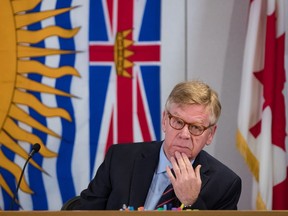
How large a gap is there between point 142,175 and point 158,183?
0.08 m

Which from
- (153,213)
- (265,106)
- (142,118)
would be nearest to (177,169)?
(153,213)

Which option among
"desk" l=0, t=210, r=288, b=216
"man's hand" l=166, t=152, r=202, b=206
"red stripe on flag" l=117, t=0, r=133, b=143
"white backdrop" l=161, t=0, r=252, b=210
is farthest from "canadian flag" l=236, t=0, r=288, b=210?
"desk" l=0, t=210, r=288, b=216

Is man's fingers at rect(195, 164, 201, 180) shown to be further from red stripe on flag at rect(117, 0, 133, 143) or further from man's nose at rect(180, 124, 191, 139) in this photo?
red stripe on flag at rect(117, 0, 133, 143)

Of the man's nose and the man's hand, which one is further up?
the man's nose

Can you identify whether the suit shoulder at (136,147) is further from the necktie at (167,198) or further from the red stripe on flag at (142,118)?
the red stripe on flag at (142,118)

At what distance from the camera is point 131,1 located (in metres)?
4.47

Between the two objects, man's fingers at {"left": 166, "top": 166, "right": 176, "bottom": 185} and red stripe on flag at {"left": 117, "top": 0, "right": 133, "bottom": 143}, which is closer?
man's fingers at {"left": 166, "top": 166, "right": 176, "bottom": 185}

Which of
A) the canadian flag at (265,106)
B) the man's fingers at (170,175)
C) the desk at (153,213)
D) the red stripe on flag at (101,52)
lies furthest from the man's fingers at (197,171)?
the red stripe on flag at (101,52)

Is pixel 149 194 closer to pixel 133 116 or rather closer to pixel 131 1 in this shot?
pixel 133 116

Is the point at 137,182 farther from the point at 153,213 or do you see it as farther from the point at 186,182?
the point at 153,213

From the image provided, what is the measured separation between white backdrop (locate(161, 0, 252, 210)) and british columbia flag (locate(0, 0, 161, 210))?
10 centimetres

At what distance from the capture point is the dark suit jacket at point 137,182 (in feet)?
9.49

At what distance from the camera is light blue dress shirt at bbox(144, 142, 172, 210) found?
9.48 feet

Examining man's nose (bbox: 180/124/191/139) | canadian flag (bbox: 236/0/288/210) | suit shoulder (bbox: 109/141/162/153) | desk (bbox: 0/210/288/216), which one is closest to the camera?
desk (bbox: 0/210/288/216)
